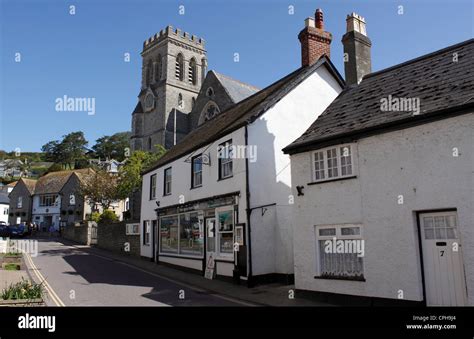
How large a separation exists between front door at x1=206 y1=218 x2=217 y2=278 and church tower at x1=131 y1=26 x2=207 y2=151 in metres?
44.5

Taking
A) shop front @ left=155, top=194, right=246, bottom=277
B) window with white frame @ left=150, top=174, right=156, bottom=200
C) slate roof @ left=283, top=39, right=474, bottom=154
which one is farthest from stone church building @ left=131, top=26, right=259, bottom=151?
slate roof @ left=283, top=39, right=474, bottom=154

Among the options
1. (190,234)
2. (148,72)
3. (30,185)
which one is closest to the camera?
(190,234)

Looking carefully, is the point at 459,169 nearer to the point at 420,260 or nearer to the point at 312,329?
the point at 420,260

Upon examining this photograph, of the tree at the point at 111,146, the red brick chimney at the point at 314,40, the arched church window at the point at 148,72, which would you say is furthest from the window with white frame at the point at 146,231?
the tree at the point at 111,146

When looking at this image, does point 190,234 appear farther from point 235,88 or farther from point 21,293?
point 235,88

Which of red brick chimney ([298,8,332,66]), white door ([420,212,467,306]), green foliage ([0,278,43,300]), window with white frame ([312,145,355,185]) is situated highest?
red brick chimney ([298,8,332,66])

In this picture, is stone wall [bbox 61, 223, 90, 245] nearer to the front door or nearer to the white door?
the front door

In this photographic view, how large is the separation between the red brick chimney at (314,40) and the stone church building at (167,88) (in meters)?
42.2

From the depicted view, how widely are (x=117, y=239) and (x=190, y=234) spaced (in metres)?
12.3

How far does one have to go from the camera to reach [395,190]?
9602mm

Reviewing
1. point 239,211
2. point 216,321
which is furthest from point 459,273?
point 239,211

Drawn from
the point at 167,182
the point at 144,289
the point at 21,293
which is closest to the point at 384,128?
the point at 144,289

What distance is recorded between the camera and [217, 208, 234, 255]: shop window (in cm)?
1493

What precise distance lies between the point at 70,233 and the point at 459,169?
40.6m
